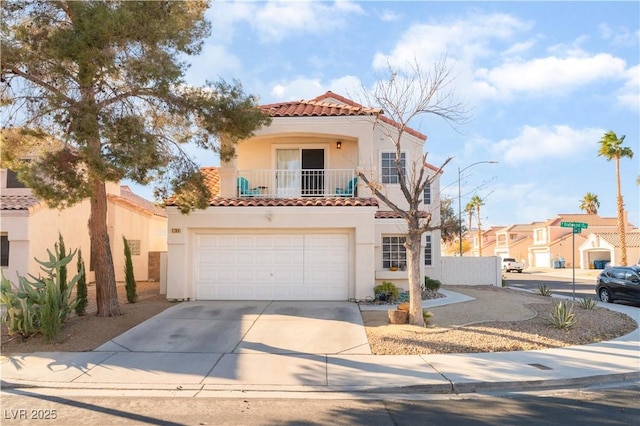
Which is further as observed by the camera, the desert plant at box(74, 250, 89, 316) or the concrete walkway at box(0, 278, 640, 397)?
the desert plant at box(74, 250, 89, 316)

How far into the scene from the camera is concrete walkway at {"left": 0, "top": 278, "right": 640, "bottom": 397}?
25.2 feet

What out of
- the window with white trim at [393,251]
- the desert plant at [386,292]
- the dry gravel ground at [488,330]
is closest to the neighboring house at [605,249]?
the window with white trim at [393,251]

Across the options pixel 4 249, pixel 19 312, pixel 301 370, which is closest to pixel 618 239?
pixel 301 370

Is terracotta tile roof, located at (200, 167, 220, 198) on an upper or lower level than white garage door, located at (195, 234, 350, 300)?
upper

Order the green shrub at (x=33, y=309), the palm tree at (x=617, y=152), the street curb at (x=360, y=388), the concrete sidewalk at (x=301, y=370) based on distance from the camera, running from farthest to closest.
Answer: the palm tree at (x=617, y=152), the green shrub at (x=33, y=309), the concrete sidewalk at (x=301, y=370), the street curb at (x=360, y=388)

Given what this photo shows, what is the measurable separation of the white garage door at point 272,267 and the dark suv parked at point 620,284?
436 inches

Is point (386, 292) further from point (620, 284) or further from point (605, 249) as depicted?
point (605, 249)

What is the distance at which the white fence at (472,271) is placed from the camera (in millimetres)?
24297

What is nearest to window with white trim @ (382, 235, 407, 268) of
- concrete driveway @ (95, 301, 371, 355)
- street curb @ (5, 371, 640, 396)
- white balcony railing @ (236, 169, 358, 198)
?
white balcony railing @ (236, 169, 358, 198)

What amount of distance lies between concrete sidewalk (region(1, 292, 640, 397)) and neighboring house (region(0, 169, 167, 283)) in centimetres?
721

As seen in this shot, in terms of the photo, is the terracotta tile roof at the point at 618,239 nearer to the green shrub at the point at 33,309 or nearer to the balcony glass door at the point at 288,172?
the balcony glass door at the point at 288,172

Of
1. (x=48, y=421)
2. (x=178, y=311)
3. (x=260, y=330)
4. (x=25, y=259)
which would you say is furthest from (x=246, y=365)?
(x=25, y=259)

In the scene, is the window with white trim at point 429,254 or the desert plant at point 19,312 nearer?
the desert plant at point 19,312

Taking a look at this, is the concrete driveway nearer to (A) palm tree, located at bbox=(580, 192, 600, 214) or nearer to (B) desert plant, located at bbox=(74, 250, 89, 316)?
(B) desert plant, located at bbox=(74, 250, 89, 316)
